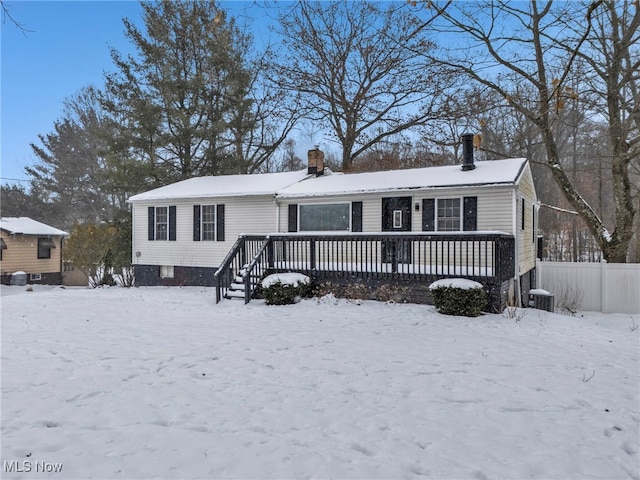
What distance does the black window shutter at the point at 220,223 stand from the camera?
14.1 metres

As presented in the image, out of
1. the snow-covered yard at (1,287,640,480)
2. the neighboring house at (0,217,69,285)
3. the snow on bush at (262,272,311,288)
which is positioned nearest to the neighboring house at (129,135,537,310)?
the snow on bush at (262,272,311,288)

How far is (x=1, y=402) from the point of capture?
3.46 meters

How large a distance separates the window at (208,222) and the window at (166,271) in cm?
216

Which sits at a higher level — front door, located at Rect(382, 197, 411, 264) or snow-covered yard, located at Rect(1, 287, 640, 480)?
→ front door, located at Rect(382, 197, 411, 264)

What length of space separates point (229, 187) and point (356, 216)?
5.24m

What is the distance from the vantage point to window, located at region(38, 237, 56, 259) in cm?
2277

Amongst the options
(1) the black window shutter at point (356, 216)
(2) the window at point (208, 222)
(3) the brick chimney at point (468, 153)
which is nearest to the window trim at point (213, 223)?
(2) the window at point (208, 222)

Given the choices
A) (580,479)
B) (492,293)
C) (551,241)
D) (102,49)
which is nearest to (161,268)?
(492,293)

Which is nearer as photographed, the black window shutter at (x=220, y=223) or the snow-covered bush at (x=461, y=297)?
the snow-covered bush at (x=461, y=297)

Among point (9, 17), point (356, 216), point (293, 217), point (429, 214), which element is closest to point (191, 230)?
point (293, 217)

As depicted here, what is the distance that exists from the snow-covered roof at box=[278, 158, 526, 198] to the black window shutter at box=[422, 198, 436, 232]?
0.55 m

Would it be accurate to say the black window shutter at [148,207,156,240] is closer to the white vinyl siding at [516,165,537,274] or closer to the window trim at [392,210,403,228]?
the window trim at [392,210,403,228]

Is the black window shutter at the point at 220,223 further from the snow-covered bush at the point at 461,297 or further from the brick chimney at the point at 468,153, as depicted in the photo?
the snow-covered bush at the point at 461,297

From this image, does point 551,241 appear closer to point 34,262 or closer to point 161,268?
point 161,268
